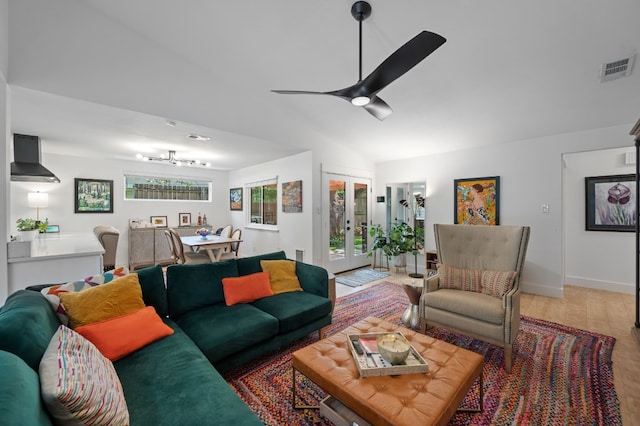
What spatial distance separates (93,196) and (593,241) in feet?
29.5

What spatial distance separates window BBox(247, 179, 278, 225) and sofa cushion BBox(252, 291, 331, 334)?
334 centimetres

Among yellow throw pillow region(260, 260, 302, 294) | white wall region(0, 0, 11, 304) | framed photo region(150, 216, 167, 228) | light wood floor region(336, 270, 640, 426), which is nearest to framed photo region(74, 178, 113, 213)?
framed photo region(150, 216, 167, 228)

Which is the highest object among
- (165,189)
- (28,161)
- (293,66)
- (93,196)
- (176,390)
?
(293,66)

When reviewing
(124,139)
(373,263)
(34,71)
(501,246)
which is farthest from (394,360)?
(124,139)

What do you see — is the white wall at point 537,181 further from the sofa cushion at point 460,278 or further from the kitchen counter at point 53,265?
the kitchen counter at point 53,265

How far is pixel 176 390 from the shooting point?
1319mm

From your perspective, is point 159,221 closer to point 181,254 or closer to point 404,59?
point 181,254

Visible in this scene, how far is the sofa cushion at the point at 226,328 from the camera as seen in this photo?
75.0 inches

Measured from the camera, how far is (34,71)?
2.51 m

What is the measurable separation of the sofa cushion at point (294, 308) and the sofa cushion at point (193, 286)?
0.39 metres

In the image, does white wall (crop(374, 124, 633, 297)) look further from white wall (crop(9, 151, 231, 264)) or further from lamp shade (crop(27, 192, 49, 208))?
lamp shade (crop(27, 192, 49, 208))

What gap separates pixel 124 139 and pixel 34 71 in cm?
165

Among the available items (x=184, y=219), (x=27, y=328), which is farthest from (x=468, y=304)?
(x=184, y=219)

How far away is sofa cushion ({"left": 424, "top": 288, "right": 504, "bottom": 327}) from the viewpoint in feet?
7.38
